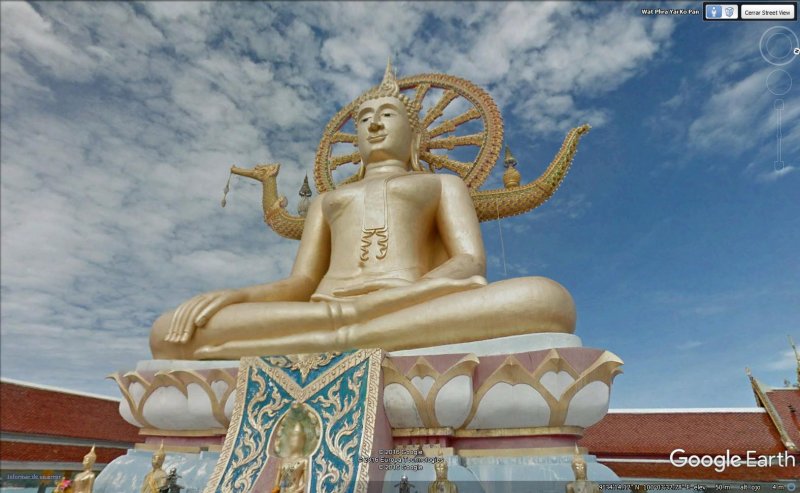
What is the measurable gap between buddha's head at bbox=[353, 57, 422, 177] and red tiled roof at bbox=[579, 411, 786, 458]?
19.6 feet

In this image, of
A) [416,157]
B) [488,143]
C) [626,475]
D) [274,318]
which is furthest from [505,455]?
[626,475]

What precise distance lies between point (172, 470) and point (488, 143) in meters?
5.05

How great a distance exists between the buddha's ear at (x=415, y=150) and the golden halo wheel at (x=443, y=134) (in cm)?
18

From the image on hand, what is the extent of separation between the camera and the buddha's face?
5.84m

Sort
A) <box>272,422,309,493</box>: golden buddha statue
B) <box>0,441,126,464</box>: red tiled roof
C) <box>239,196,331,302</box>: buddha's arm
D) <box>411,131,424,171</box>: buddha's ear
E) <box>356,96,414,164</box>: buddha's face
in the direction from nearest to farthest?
<box>272,422,309,493</box>: golden buddha statue, <box>239,196,331,302</box>: buddha's arm, <box>356,96,414,164</box>: buddha's face, <box>411,131,424,171</box>: buddha's ear, <box>0,441,126,464</box>: red tiled roof

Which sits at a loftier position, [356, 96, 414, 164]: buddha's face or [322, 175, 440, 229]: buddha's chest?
[356, 96, 414, 164]: buddha's face

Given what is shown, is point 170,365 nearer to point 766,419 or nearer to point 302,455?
point 302,455

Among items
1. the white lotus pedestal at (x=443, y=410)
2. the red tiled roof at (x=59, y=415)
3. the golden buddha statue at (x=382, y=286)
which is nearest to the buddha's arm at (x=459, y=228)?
the golden buddha statue at (x=382, y=286)

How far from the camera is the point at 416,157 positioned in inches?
241

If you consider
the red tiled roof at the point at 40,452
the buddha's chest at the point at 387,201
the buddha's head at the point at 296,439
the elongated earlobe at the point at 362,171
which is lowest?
the red tiled roof at the point at 40,452

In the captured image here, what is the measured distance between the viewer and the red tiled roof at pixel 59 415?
25.9ft

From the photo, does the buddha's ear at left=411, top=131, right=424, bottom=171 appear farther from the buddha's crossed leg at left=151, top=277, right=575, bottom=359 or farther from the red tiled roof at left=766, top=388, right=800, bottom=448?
the red tiled roof at left=766, top=388, right=800, bottom=448

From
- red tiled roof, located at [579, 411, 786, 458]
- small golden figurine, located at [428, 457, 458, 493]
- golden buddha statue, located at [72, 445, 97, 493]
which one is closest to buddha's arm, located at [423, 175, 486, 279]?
small golden figurine, located at [428, 457, 458, 493]

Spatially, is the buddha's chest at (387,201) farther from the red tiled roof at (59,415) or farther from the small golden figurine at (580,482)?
the red tiled roof at (59,415)
